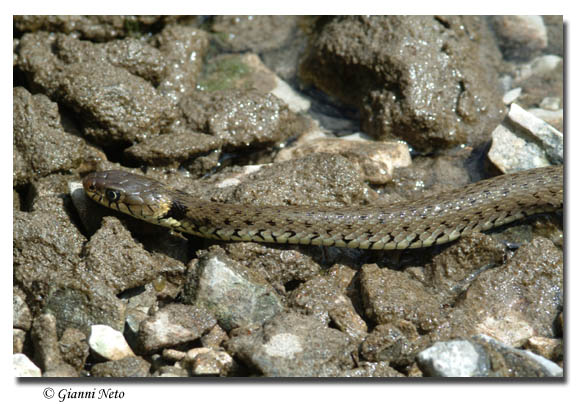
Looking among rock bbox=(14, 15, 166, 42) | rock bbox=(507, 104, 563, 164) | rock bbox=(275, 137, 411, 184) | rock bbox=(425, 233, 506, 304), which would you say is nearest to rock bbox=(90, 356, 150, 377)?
rock bbox=(425, 233, 506, 304)

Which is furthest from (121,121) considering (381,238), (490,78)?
(490,78)

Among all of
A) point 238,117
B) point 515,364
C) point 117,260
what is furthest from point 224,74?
point 515,364

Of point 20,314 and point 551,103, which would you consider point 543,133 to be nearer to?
point 551,103

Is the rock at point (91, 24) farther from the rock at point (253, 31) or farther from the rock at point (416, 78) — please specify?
the rock at point (416, 78)

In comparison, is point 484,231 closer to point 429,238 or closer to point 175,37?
point 429,238

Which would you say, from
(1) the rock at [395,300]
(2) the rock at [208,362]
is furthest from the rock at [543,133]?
(2) the rock at [208,362]

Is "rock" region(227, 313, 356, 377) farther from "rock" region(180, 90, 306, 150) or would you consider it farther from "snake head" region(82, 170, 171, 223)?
"rock" region(180, 90, 306, 150)
